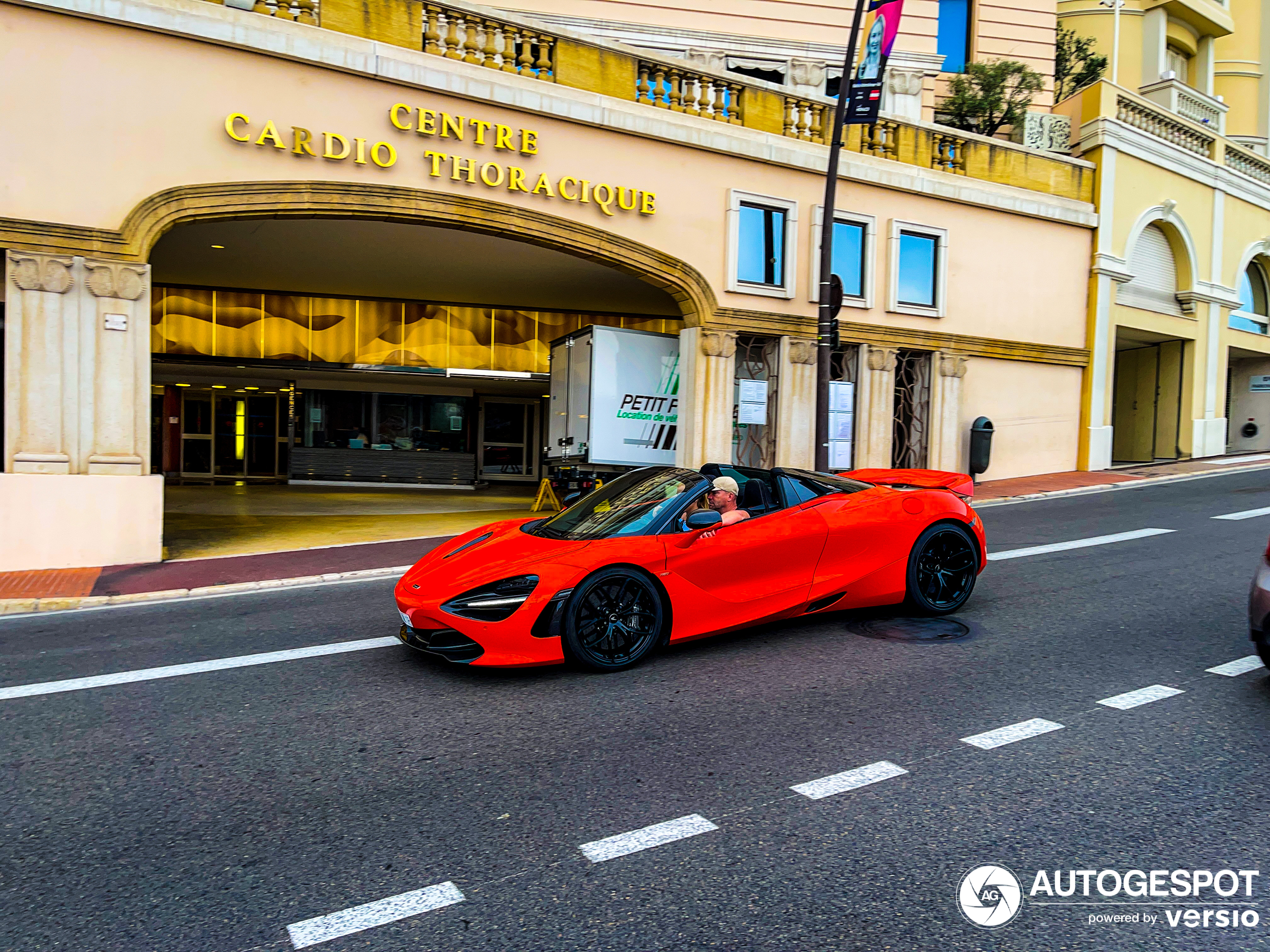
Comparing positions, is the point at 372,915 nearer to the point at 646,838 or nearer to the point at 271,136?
the point at 646,838

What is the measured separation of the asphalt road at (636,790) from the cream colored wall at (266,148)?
627 cm

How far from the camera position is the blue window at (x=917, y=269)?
16.7 m

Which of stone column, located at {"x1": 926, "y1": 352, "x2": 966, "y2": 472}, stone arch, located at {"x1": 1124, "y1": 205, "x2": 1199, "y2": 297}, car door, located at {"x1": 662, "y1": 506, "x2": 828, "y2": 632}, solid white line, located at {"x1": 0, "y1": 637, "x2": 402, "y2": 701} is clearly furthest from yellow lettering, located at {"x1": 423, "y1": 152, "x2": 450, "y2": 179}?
stone arch, located at {"x1": 1124, "y1": 205, "x2": 1199, "y2": 297}

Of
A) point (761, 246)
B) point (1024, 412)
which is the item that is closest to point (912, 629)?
point (761, 246)

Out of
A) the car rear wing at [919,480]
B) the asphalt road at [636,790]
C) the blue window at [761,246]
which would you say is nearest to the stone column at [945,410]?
the blue window at [761,246]

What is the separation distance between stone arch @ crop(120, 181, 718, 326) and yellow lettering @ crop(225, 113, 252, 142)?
524 millimetres

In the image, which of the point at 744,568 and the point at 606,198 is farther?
the point at 606,198

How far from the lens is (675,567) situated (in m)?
5.60

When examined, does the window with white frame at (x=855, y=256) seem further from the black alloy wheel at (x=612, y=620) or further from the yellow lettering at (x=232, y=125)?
the black alloy wheel at (x=612, y=620)

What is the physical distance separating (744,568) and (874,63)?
9887 millimetres

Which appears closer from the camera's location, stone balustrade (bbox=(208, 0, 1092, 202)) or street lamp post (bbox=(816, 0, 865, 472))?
stone balustrade (bbox=(208, 0, 1092, 202))

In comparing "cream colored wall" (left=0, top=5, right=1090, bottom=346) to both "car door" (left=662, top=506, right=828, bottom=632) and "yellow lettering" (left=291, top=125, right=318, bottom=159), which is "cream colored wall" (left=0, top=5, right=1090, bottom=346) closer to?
"yellow lettering" (left=291, top=125, right=318, bottom=159)

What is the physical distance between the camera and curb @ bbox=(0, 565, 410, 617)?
7.94m

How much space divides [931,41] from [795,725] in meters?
21.1
